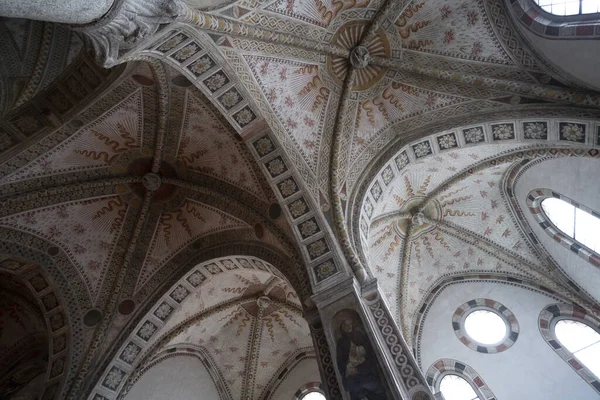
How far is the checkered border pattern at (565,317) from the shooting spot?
Result: 412 inches

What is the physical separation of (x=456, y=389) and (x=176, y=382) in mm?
6550

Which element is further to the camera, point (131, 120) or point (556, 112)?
point (131, 120)

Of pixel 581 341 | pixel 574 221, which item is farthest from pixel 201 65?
pixel 581 341

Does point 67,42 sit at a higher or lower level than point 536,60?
higher

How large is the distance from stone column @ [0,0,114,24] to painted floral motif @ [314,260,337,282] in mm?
5178

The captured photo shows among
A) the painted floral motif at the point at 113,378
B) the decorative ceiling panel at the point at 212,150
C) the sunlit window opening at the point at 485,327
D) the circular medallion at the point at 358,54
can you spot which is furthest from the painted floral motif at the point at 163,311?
the sunlit window opening at the point at 485,327

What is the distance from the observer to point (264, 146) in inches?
384

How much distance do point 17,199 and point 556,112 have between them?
10107 mm

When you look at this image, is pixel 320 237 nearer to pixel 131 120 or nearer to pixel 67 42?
pixel 131 120

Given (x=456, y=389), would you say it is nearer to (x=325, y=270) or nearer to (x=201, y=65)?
(x=325, y=270)

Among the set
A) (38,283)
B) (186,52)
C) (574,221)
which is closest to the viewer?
(186,52)

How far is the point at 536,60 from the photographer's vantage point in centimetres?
915

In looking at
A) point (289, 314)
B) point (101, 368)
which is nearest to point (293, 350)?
point (289, 314)

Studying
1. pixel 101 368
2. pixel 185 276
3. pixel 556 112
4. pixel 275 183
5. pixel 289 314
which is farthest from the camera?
pixel 289 314
